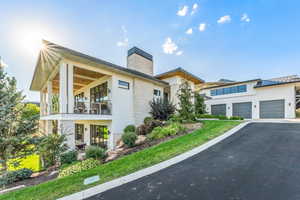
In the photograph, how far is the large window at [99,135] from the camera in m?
11.5

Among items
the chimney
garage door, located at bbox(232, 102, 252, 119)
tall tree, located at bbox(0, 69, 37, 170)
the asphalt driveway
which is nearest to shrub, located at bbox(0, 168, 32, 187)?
tall tree, located at bbox(0, 69, 37, 170)

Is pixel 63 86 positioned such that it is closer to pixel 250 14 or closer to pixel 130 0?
pixel 130 0

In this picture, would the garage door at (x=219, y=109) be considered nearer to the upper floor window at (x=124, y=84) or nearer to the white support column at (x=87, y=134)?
the upper floor window at (x=124, y=84)

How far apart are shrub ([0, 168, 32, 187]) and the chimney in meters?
12.5

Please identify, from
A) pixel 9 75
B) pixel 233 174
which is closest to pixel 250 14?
pixel 233 174

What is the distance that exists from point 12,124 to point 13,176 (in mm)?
3346

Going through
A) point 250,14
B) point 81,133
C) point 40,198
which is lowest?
point 81,133

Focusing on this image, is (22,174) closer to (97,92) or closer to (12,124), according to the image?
(12,124)

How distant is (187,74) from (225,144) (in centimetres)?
1084

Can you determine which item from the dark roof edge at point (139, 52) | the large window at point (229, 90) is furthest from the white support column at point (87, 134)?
the large window at point (229, 90)

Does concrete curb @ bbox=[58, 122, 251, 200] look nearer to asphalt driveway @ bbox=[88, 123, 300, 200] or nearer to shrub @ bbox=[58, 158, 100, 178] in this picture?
asphalt driveway @ bbox=[88, 123, 300, 200]

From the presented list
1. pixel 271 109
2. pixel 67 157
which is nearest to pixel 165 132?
pixel 67 157

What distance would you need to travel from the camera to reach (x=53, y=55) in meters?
8.22

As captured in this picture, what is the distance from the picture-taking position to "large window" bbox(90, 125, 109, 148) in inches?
452
